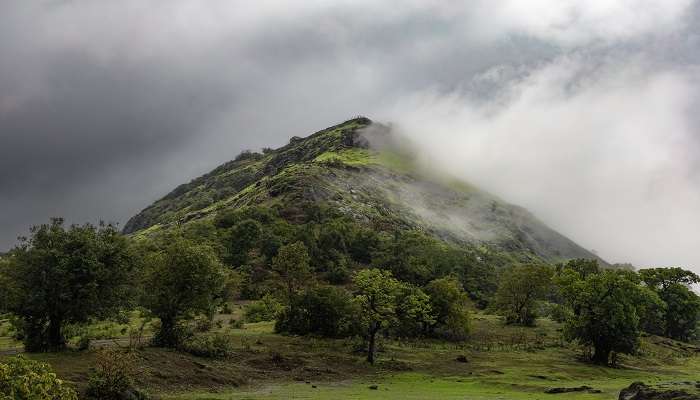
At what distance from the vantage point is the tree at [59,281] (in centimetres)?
4725

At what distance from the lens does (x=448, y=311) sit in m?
92.5

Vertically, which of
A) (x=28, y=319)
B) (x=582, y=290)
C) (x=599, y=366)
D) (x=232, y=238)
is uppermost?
(x=232, y=238)

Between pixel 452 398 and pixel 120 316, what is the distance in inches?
1287

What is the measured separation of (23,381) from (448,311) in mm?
81315

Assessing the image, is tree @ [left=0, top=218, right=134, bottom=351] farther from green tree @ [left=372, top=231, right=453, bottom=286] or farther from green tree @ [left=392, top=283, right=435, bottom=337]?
green tree @ [left=372, top=231, right=453, bottom=286]

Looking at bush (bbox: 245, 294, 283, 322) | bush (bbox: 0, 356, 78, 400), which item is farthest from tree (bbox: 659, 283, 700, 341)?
bush (bbox: 0, 356, 78, 400)

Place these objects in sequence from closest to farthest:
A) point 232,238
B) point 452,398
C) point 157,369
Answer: point 452,398 → point 157,369 → point 232,238

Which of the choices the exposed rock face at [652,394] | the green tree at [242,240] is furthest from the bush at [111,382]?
the green tree at [242,240]

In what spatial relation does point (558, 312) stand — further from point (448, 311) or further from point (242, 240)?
point (242, 240)

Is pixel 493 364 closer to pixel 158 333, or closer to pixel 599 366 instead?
pixel 599 366

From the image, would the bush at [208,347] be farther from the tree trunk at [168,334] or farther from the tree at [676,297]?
the tree at [676,297]

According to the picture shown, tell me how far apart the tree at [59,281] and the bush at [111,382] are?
14.9 meters

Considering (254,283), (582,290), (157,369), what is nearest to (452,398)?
(157,369)

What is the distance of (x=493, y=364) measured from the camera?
227 ft
